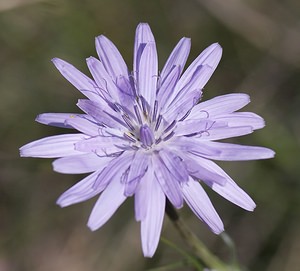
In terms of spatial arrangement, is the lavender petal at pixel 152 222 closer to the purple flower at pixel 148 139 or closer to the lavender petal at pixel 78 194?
the purple flower at pixel 148 139

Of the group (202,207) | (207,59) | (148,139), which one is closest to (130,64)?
(207,59)

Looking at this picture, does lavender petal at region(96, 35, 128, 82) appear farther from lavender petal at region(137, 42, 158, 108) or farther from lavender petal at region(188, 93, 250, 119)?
lavender petal at region(188, 93, 250, 119)

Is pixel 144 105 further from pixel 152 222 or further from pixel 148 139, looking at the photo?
pixel 152 222

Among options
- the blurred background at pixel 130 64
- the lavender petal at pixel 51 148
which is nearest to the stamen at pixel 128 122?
the lavender petal at pixel 51 148

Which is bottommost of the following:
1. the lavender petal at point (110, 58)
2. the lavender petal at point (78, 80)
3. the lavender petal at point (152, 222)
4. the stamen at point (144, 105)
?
the lavender petal at point (152, 222)

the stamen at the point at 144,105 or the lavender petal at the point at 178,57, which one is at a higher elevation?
the lavender petal at the point at 178,57

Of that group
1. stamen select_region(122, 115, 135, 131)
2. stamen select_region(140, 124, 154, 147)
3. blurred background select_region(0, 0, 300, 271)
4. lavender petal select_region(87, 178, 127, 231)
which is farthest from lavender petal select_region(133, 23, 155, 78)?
blurred background select_region(0, 0, 300, 271)
